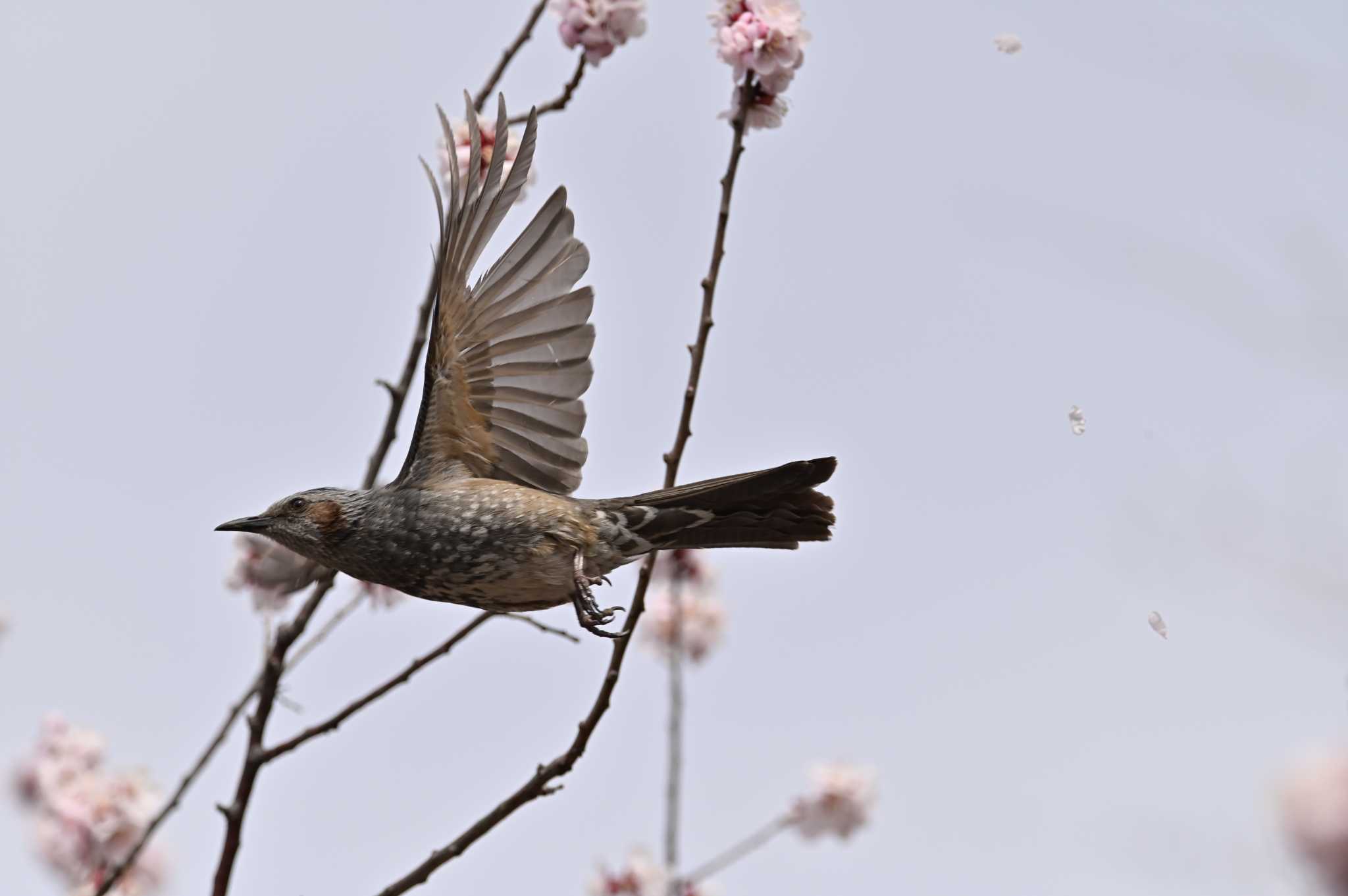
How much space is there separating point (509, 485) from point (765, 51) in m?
1.54

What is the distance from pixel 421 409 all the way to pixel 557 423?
421mm

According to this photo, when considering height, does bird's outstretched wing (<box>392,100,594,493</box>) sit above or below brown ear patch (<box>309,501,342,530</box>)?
above

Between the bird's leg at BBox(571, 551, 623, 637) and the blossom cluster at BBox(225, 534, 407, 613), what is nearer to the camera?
the bird's leg at BBox(571, 551, 623, 637)

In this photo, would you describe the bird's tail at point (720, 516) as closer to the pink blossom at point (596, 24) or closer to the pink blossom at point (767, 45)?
the pink blossom at point (767, 45)


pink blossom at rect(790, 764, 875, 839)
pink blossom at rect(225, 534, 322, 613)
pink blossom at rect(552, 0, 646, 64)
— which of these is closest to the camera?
pink blossom at rect(552, 0, 646, 64)

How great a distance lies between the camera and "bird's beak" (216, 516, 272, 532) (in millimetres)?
4434

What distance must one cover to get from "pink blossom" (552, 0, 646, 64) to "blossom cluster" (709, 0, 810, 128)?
51cm

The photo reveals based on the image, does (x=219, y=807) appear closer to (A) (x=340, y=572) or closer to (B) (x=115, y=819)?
(A) (x=340, y=572)

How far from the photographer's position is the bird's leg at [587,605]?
4109 millimetres

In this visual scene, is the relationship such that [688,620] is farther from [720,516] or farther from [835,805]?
[720,516]

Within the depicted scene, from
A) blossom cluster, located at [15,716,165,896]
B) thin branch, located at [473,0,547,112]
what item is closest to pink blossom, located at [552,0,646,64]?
thin branch, located at [473,0,547,112]

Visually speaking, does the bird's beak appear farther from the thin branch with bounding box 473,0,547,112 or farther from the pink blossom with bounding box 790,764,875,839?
the pink blossom with bounding box 790,764,875,839

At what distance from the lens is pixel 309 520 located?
179 inches

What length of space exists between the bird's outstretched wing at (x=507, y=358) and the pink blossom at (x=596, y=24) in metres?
0.72
